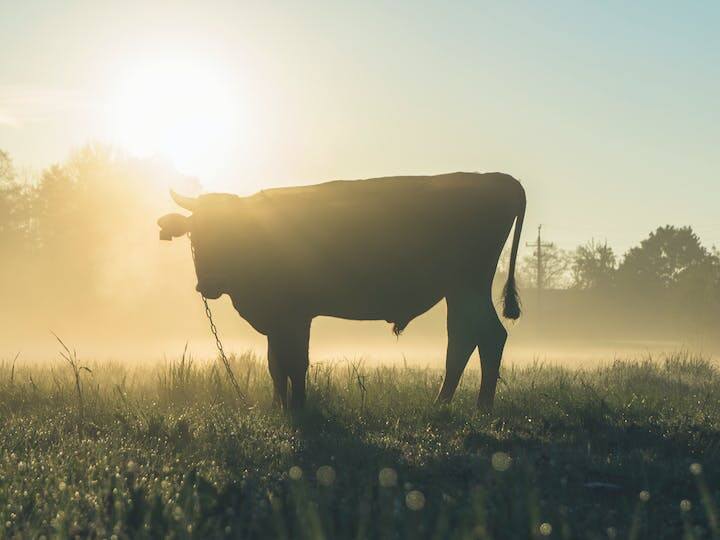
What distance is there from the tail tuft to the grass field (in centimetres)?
109

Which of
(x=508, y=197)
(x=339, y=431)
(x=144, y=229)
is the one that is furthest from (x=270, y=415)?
(x=144, y=229)

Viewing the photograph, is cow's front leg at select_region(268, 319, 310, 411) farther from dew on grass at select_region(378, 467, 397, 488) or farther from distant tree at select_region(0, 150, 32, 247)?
distant tree at select_region(0, 150, 32, 247)

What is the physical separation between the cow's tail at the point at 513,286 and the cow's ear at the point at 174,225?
408 centimetres

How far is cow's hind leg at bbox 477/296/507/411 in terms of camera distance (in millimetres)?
9695

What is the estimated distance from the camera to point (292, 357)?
9.15 meters

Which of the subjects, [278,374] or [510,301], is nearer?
[278,374]

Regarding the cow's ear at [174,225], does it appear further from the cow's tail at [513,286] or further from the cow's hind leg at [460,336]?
the cow's tail at [513,286]

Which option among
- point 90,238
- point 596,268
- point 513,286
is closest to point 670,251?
point 596,268

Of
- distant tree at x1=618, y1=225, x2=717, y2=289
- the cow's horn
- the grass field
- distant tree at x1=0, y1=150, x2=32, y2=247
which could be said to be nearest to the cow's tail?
the grass field

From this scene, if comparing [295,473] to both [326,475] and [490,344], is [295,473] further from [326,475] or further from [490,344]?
[490,344]

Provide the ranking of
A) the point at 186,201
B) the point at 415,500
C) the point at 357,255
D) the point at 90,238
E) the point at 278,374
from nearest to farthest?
the point at 415,500, the point at 278,374, the point at 186,201, the point at 357,255, the point at 90,238

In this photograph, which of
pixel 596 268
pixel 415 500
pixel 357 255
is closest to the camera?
pixel 415 500

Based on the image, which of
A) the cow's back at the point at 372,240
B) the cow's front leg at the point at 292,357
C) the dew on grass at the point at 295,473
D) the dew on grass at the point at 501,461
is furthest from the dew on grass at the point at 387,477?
the cow's back at the point at 372,240

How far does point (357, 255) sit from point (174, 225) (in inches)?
87.3
